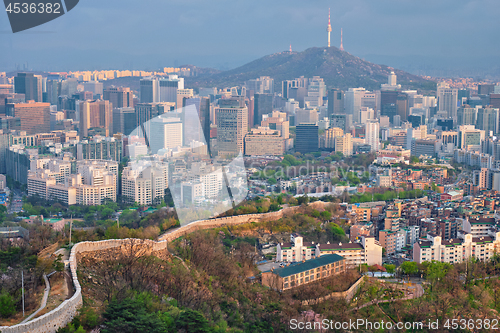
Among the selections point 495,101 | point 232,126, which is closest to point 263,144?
point 232,126

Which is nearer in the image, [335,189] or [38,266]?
[38,266]

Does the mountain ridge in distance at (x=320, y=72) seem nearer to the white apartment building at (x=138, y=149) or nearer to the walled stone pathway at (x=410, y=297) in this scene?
the white apartment building at (x=138, y=149)

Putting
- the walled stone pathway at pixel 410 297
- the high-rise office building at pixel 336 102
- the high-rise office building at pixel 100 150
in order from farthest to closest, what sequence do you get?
the high-rise office building at pixel 336 102
the high-rise office building at pixel 100 150
the walled stone pathway at pixel 410 297

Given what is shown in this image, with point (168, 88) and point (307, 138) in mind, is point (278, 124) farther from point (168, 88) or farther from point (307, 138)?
point (168, 88)

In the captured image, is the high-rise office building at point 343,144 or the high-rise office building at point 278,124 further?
the high-rise office building at point 278,124

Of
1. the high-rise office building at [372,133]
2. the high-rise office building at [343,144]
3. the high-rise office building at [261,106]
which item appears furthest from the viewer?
the high-rise office building at [261,106]

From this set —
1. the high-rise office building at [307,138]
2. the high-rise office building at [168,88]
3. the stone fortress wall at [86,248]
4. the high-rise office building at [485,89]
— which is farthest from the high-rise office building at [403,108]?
the stone fortress wall at [86,248]

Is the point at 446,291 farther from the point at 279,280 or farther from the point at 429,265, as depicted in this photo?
the point at 279,280

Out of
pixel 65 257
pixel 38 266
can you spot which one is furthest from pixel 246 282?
pixel 38 266
